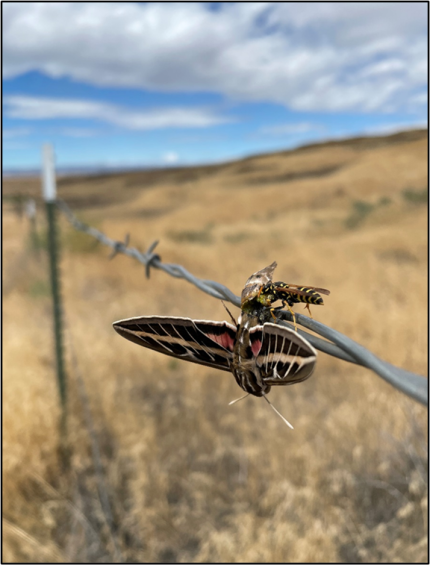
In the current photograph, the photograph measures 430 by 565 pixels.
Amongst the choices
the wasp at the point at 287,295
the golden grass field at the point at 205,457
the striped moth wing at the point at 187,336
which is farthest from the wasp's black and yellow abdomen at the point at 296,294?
the golden grass field at the point at 205,457

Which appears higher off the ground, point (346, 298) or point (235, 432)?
point (346, 298)

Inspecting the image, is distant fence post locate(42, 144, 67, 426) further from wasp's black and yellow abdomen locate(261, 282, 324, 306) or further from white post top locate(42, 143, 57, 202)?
wasp's black and yellow abdomen locate(261, 282, 324, 306)

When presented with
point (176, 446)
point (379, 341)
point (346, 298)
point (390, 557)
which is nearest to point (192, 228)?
point (346, 298)

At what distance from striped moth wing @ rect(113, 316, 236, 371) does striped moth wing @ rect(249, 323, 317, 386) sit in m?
0.06

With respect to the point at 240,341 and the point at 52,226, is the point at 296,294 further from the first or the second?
the point at 52,226

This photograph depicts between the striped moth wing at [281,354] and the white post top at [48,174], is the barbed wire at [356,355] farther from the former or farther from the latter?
the white post top at [48,174]

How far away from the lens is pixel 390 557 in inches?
107

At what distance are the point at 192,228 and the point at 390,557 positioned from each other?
61.7ft

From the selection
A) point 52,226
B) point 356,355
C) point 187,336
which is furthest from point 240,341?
point 52,226

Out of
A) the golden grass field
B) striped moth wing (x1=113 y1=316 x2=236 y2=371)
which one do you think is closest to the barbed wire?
striped moth wing (x1=113 y1=316 x2=236 y2=371)

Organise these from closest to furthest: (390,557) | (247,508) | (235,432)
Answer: (390,557)
(247,508)
(235,432)

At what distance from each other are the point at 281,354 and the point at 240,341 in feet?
0.32

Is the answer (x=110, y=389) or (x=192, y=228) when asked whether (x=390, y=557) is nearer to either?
(x=110, y=389)

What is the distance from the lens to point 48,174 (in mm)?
3531
